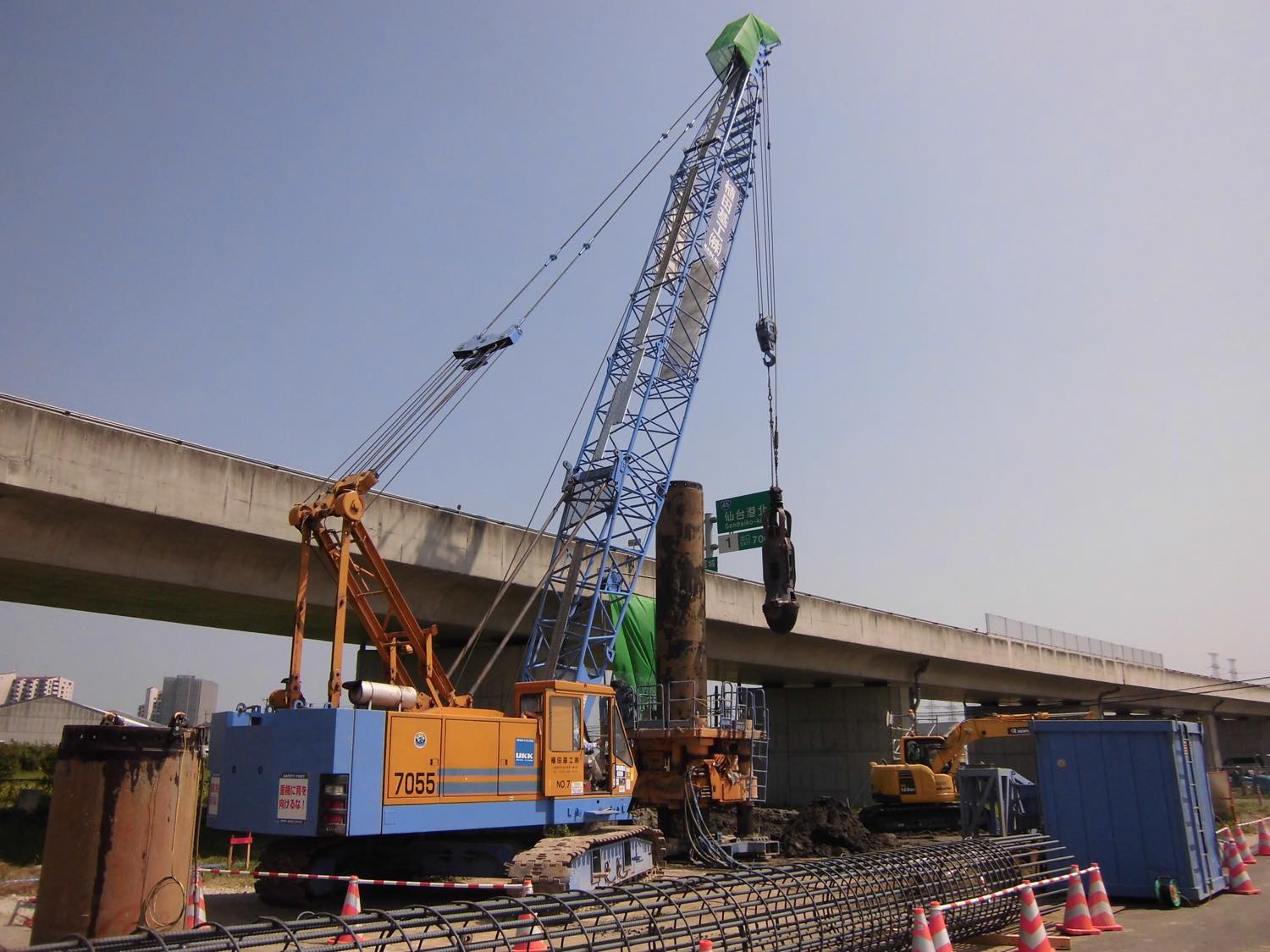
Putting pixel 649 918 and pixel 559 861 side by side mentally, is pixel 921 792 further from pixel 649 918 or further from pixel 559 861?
pixel 649 918

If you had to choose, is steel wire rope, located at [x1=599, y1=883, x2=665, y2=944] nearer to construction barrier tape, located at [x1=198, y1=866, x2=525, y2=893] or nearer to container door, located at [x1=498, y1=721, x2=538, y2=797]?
construction barrier tape, located at [x1=198, y1=866, x2=525, y2=893]

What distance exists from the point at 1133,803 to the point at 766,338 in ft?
57.8

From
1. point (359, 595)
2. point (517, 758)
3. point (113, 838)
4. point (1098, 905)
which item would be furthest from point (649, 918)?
point (359, 595)

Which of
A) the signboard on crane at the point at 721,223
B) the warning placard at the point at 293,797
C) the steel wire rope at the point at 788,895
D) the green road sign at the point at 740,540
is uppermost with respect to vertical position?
the signboard on crane at the point at 721,223

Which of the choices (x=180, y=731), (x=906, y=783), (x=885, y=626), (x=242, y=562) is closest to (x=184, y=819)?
(x=180, y=731)

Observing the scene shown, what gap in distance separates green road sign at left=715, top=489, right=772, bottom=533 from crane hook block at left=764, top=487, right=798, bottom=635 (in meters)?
12.2

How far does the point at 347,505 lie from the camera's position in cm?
1738

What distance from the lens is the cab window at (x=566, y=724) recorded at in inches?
608

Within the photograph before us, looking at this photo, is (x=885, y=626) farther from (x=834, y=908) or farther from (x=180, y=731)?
(x=180, y=731)

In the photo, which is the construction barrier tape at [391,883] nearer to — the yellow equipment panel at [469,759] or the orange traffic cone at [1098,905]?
the yellow equipment panel at [469,759]

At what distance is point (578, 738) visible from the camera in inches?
623

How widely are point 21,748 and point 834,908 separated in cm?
3018

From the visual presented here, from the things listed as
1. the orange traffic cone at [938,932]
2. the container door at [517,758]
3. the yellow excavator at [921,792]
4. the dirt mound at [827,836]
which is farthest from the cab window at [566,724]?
the yellow excavator at [921,792]

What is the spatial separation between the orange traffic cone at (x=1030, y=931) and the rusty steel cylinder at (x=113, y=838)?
8.35 meters
